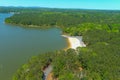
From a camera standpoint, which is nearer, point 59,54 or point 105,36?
point 59,54

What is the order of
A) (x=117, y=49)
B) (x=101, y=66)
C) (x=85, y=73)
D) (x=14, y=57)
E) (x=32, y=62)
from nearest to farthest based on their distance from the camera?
(x=85, y=73)
(x=101, y=66)
(x=32, y=62)
(x=117, y=49)
(x=14, y=57)

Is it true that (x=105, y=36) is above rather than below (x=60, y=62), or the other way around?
below

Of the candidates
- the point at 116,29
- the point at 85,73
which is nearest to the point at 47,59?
the point at 85,73

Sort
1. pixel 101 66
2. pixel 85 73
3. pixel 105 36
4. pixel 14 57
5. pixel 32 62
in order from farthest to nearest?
1. pixel 105 36
2. pixel 14 57
3. pixel 32 62
4. pixel 101 66
5. pixel 85 73

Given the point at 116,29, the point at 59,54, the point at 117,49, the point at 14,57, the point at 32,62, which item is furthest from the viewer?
the point at 116,29

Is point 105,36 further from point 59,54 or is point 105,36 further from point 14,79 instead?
point 14,79

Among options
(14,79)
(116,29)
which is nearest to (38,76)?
(14,79)

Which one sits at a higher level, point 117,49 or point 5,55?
point 117,49

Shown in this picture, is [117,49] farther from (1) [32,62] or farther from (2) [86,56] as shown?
(1) [32,62]

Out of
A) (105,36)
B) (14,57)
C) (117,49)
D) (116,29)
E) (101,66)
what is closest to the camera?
(101,66)
